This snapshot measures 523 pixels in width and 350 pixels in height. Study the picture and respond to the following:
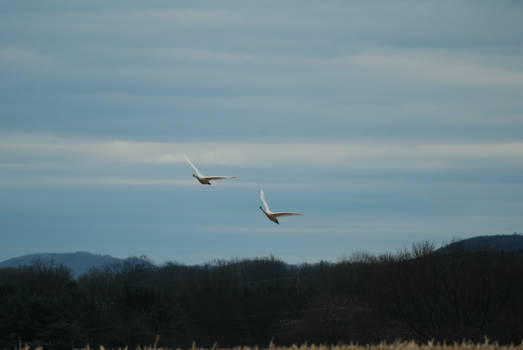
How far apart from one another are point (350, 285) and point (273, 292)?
1805cm

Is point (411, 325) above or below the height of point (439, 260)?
below

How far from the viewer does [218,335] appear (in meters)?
111

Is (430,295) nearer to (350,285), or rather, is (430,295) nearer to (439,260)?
(439,260)

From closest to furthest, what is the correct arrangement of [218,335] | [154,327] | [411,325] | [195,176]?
[195,176]
[411,325]
[154,327]
[218,335]

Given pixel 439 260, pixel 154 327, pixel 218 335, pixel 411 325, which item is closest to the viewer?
pixel 411 325

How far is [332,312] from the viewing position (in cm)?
8594

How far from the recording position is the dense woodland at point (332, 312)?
78.6m

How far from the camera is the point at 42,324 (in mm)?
80375

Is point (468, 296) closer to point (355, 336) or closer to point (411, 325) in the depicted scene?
point (411, 325)

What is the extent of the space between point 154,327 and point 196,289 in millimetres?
27548

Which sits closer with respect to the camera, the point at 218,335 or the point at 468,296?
the point at 468,296

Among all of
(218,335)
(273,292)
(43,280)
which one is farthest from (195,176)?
(43,280)

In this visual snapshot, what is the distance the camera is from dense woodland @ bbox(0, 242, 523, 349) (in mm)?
78625

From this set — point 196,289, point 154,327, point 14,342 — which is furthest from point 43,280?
point 14,342
